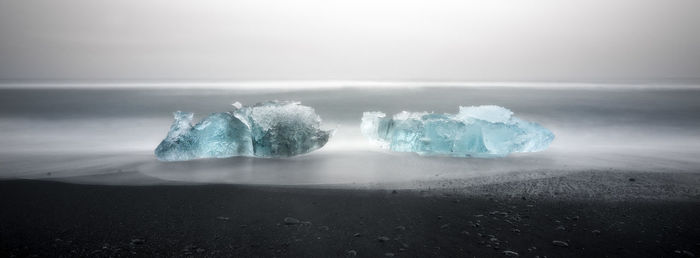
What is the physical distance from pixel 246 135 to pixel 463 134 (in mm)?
2548

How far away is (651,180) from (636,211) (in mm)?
1167

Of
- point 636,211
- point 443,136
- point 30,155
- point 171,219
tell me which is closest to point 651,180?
point 636,211

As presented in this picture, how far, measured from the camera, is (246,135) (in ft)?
16.4

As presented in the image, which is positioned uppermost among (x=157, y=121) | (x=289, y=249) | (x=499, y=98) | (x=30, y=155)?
(x=499, y=98)

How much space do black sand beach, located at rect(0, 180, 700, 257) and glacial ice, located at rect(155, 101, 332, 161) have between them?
1.37 m

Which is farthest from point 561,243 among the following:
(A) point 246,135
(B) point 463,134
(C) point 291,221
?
(A) point 246,135

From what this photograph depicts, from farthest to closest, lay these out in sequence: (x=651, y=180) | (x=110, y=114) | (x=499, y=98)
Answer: (x=499, y=98) → (x=110, y=114) → (x=651, y=180)

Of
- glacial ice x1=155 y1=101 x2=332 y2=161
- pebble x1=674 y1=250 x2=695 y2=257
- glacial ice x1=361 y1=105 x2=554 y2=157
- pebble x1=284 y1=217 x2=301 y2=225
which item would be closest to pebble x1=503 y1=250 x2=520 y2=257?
pebble x1=674 y1=250 x2=695 y2=257

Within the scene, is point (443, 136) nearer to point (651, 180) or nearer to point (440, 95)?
point (651, 180)

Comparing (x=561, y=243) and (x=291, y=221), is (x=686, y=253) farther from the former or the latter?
(x=291, y=221)

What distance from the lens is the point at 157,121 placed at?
401 inches

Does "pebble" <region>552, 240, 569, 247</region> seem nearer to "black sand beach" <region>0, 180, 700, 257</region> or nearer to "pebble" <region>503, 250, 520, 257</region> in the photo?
"black sand beach" <region>0, 180, 700, 257</region>

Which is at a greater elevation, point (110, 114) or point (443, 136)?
point (110, 114)

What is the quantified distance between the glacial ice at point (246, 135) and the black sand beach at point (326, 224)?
4.49 ft
